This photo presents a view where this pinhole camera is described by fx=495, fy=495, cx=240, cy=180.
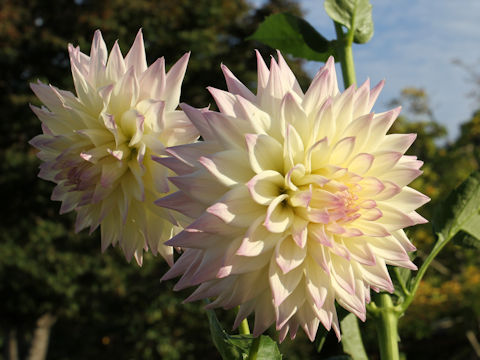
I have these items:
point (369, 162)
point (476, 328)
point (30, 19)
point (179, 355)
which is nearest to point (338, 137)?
point (369, 162)

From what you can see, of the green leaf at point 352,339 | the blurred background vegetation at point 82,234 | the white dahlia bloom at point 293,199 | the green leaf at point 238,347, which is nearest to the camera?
the white dahlia bloom at point 293,199

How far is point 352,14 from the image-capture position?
86 cm

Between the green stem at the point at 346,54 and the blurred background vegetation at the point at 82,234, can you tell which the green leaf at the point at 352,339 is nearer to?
the green stem at the point at 346,54

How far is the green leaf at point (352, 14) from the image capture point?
0.85 metres

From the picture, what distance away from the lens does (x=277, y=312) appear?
0.55m

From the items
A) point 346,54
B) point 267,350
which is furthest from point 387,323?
point 346,54

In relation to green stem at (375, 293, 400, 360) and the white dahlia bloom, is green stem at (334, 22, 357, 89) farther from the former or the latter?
green stem at (375, 293, 400, 360)

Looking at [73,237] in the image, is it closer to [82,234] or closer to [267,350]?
[82,234]

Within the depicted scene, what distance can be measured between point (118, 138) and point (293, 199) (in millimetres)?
308

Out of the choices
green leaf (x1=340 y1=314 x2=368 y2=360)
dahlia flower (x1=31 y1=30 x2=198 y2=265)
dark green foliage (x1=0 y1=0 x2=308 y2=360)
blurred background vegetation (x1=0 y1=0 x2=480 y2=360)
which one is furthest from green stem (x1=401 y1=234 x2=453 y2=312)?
dark green foliage (x1=0 y1=0 x2=308 y2=360)

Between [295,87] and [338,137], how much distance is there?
9 cm

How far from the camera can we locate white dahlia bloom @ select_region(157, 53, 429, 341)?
553mm

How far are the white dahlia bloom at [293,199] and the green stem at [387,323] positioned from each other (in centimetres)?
17

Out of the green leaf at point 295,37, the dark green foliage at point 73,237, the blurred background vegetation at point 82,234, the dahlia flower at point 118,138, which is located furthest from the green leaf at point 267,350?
the dark green foliage at point 73,237
